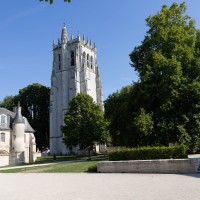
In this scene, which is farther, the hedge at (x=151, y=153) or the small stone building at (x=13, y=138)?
the small stone building at (x=13, y=138)

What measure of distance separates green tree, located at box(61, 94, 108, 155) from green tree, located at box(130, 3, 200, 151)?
1956 cm

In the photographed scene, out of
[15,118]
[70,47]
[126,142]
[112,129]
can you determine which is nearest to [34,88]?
[70,47]

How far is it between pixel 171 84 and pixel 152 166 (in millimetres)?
8880

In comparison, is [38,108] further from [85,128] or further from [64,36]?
[85,128]

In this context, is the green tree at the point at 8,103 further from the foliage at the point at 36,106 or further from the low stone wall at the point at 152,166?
the low stone wall at the point at 152,166

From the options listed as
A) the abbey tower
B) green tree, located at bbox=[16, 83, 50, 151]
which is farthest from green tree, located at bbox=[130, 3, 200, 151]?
green tree, located at bbox=[16, 83, 50, 151]

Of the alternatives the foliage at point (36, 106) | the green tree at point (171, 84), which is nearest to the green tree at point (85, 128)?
the green tree at point (171, 84)

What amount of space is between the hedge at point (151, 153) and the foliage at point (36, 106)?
59.2 m

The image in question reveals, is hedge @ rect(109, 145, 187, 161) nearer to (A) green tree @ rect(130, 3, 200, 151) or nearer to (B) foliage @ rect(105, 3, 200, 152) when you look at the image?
(B) foliage @ rect(105, 3, 200, 152)

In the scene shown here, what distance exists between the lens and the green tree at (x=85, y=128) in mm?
46588

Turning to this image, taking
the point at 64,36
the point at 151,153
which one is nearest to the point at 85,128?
the point at 151,153

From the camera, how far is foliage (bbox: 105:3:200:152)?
24.8 m

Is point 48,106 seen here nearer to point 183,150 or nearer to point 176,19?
point 176,19

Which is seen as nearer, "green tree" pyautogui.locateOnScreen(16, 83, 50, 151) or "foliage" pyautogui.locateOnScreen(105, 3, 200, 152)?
"foliage" pyautogui.locateOnScreen(105, 3, 200, 152)
